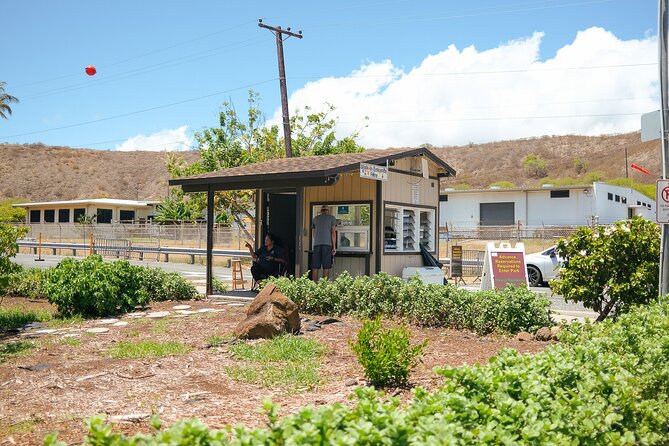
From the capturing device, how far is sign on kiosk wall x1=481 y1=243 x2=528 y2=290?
13.6 metres

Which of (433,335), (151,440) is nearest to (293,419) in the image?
(151,440)

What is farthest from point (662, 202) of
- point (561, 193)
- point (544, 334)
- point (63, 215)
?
point (63, 215)

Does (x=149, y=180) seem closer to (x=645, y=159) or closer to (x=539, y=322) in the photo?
(x=645, y=159)

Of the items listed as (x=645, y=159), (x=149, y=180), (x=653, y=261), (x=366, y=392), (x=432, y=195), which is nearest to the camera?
(x=366, y=392)

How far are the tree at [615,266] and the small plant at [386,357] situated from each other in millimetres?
3902

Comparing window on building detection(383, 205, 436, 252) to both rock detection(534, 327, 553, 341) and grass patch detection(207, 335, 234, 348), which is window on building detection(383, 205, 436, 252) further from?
grass patch detection(207, 335, 234, 348)

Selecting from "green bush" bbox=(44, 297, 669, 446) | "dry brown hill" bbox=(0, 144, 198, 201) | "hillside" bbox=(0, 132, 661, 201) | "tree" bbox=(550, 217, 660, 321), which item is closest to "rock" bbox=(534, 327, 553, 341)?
"tree" bbox=(550, 217, 660, 321)

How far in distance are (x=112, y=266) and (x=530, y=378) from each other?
9.70 m

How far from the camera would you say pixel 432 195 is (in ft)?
53.5

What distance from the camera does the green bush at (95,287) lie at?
11281mm

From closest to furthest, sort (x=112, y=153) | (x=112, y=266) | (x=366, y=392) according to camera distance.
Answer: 1. (x=366, y=392)
2. (x=112, y=266)
3. (x=112, y=153)

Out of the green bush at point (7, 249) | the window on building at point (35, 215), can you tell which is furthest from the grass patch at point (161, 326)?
the window on building at point (35, 215)

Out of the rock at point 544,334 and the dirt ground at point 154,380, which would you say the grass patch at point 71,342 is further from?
the rock at point 544,334

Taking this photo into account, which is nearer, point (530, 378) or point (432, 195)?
point (530, 378)
